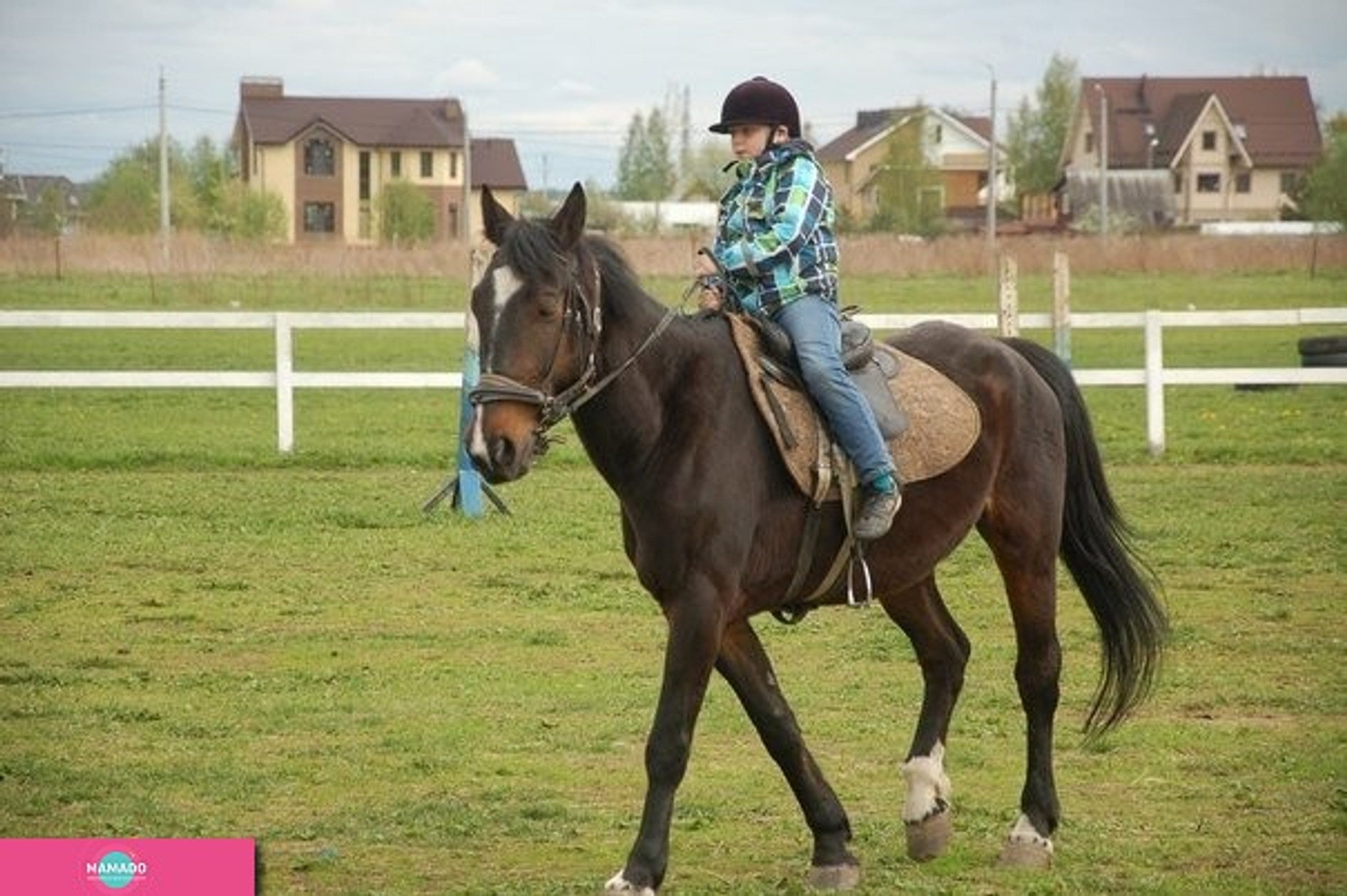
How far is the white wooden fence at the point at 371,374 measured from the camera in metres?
18.4

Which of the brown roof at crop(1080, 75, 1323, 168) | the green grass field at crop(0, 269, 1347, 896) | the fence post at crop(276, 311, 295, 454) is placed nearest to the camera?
the green grass field at crop(0, 269, 1347, 896)

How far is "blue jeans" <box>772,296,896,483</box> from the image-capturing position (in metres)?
6.87

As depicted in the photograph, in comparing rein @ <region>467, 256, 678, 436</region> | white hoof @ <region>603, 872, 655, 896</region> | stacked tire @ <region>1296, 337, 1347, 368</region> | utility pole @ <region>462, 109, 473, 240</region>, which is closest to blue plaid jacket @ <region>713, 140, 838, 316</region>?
rein @ <region>467, 256, 678, 436</region>

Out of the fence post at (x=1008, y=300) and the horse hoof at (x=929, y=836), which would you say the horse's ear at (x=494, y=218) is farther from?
the fence post at (x=1008, y=300)

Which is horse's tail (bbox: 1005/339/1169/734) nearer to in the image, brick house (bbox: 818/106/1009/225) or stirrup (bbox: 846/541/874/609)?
stirrup (bbox: 846/541/874/609)

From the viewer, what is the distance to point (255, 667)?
399 inches

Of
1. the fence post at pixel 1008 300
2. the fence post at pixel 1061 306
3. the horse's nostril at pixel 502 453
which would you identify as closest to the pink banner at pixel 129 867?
the horse's nostril at pixel 502 453

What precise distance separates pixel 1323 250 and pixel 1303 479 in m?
44.6

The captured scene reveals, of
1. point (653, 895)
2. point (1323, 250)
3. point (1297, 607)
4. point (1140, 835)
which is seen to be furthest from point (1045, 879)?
point (1323, 250)

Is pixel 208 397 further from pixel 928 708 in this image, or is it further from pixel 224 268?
pixel 224 268

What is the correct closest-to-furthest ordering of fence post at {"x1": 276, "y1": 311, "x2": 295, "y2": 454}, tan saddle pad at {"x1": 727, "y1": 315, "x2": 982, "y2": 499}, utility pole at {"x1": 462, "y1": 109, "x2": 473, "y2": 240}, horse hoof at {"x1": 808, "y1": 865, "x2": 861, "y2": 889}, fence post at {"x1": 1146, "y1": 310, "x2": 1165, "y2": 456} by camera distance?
Answer: 1. horse hoof at {"x1": 808, "y1": 865, "x2": 861, "y2": 889}
2. tan saddle pad at {"x1": 727, "y1": 315, "x2": 982, "y2": 499}
3. fence post at {"x1": 276, "y1": 311, "x2": 295, "y2": 454}
4. fence post at {"x1": 1146, "y1": 310, "x2": 1165, "y2": 456}
5. utility pole at {"x1": 462, "y1": 109, "x2": 473, "y2": 240}

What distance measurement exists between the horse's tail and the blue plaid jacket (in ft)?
4.90

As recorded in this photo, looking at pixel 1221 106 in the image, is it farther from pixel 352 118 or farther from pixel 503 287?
pixel 503 287

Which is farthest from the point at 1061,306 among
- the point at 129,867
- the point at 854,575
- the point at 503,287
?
the point at 129,867
